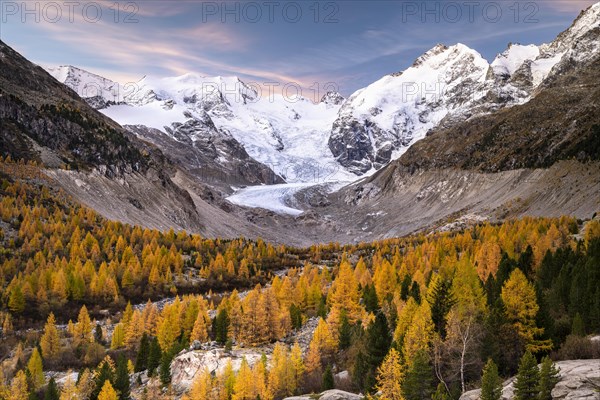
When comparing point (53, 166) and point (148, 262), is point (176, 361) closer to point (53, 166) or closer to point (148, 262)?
point (148, 262)

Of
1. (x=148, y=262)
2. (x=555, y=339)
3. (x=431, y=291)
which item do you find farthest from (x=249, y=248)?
(x=555, y=339)

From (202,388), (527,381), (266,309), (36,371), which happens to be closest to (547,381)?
(527,381)

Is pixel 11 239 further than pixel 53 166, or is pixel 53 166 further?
pixel 53 166

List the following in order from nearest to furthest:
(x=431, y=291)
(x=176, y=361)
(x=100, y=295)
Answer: (x=431, y=291)
(x=176, y=361)
(x=100, y=295)

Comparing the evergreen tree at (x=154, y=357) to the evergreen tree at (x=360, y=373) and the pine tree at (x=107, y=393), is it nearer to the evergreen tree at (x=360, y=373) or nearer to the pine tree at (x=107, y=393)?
the pine tree at (x=107, y=393)

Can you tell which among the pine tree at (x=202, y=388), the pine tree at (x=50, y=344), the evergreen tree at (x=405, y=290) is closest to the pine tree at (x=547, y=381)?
the pine tree at (x=202, y=388)

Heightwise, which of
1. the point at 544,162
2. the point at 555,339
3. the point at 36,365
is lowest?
the point at 36,365

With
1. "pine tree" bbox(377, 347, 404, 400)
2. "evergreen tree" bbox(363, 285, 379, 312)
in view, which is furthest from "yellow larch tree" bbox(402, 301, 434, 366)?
"evergreen tree" bbox(363, 285, 379, 312)
